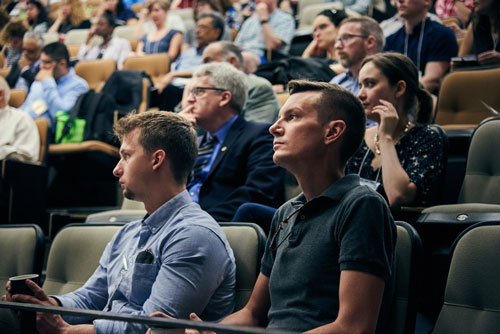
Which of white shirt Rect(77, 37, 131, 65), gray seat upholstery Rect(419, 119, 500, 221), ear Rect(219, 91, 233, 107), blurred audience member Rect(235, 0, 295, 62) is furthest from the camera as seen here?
white shirt Rect(77, 37, 131, 65)

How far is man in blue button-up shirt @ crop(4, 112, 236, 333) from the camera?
4.87ft

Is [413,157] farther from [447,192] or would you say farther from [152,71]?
[152,71]

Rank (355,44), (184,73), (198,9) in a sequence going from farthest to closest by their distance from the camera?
(198,9) < (184,73) < (355,44)

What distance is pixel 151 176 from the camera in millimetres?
1738

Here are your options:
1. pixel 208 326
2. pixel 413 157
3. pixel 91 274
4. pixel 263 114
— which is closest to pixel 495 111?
pixel 413 157

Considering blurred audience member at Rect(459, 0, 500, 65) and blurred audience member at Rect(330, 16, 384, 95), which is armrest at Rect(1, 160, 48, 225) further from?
blurred audience member at Rect(459, 0, 500, 65)

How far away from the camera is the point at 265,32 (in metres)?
4.90

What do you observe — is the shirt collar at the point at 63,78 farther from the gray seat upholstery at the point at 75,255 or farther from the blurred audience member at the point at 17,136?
the gray seat upholstery at the point at 75,255

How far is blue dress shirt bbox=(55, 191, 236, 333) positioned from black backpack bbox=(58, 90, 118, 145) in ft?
8.05

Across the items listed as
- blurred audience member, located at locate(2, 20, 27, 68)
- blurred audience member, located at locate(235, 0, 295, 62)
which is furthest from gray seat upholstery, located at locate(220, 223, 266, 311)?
blurred audience member, located at locate(2, 20, 27, 68)

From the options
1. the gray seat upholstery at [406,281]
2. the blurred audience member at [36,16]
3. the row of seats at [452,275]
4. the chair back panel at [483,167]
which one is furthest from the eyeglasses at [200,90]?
the blurred audience member at [36,16]

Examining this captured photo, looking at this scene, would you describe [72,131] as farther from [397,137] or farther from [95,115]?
[397,137]

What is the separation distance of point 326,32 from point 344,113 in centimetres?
286

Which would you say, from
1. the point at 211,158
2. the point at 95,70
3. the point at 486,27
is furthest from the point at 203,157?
the point at 95,70
